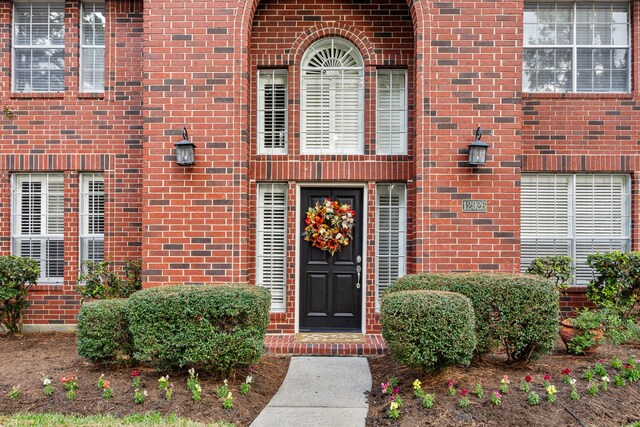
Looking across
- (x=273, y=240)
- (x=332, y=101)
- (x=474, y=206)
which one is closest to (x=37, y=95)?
(x=273, y=240)

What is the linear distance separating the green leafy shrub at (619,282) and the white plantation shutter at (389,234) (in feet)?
9.04

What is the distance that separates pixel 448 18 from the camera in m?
6.22

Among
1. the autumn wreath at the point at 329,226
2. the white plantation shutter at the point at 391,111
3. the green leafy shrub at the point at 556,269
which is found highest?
the white plantation shutter at the point at 391,111

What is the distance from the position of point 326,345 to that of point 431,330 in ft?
6.96

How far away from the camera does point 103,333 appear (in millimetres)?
4961

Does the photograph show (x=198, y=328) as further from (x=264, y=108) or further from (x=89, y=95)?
(x=89, y=95)

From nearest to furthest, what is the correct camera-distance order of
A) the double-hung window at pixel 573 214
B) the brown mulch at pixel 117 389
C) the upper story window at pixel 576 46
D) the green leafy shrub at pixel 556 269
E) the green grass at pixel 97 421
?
1. the green grass at pixel 97 421
2. the brown mulch at pixel 117 389
3. the green leafy shrub at pixel 556 269
4. the double-hung window at pixel 573 214
5. the upper story window at pixel 576 46

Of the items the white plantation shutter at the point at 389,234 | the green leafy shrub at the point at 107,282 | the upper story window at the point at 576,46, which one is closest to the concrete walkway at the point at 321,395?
the white plantation shutter at the point at 389,234

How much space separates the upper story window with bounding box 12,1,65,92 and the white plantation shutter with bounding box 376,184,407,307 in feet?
17.9

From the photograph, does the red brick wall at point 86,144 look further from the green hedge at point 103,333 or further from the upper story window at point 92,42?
the green hedge at point 103,333

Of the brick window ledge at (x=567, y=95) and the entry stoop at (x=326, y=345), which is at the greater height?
the brick window ledge at (x=567, y=95)

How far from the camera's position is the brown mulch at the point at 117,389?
428cm

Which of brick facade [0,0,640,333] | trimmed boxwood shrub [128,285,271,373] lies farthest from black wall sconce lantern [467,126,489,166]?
trimmed boxwood shrub [128,285,271,373]

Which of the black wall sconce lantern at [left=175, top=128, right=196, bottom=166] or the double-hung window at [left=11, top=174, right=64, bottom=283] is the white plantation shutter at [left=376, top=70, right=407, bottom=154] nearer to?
the black wall sconce lantern at [left=175, top=128, right=196, bottom=166]
